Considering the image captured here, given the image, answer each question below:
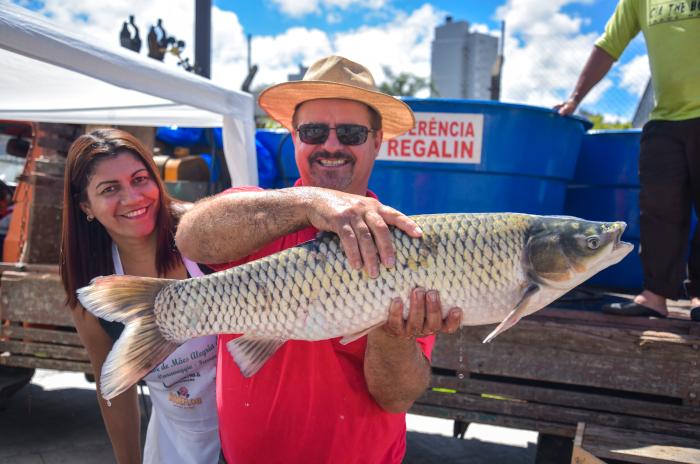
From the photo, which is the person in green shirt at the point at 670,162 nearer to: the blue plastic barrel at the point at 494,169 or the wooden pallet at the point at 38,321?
the blue plastic barrel at the point at 494,169

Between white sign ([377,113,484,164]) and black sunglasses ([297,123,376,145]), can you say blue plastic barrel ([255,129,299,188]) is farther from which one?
black sunglasses ([297,123,376,145])

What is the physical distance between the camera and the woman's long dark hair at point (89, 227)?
2707 mm

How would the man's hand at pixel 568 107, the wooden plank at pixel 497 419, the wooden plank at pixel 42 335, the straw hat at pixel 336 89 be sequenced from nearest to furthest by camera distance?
the straw hat at pixel 336 89, the wooden plank at pixel 497 419, the wooden plank at pixel 42 335, the man's hand at pixel 568 107

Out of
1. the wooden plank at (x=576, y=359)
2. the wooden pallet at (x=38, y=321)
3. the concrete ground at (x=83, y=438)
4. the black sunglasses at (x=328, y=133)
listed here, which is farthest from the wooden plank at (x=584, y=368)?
the wooden pallet at (x=38, y=321)

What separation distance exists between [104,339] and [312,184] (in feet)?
4.05

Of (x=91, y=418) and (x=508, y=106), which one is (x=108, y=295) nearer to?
(x=508, y=106)

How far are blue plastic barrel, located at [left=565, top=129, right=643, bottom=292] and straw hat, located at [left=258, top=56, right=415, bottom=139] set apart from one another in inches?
90.1

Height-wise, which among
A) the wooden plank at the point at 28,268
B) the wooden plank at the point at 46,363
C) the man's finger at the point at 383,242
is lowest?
the wooden plank at the point at 46,363

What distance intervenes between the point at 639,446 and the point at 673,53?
2.19m

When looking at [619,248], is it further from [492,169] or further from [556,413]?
[492,169]

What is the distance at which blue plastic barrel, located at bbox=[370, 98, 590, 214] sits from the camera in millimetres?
3933

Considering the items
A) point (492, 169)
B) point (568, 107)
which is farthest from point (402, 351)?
point (568, 107)

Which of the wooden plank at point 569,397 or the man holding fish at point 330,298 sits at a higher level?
the man holding fish at point 330,298

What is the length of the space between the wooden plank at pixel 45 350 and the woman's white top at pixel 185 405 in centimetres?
134
